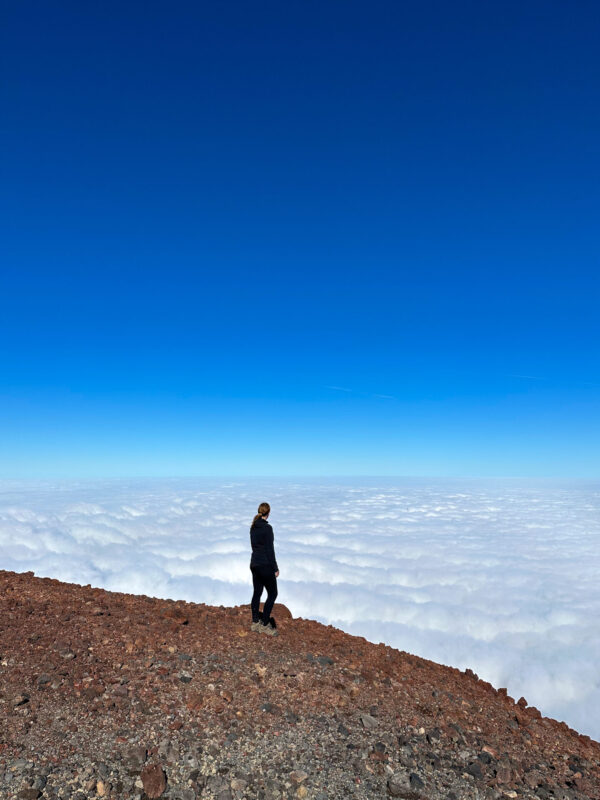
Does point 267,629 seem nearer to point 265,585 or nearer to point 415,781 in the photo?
point 265,585

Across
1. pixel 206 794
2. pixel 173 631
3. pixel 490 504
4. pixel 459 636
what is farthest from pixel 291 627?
pixel 490 504

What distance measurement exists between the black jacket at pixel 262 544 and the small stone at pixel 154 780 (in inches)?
183

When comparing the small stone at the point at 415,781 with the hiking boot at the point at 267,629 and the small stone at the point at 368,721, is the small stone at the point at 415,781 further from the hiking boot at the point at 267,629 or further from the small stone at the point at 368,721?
the hiking boot at the point at 267,629

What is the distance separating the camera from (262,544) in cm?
944

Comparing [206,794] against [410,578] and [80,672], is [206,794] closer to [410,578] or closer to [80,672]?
[80,672]

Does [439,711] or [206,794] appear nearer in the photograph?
[206,794]

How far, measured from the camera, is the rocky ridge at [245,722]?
4.92 m

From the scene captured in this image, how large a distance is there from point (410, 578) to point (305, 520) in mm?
51889

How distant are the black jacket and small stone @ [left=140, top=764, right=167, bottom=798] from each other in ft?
15.3

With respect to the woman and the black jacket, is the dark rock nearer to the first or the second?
the woman

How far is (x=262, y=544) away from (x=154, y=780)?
4872mm

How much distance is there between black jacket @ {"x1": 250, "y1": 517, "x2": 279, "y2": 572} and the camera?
9438mm

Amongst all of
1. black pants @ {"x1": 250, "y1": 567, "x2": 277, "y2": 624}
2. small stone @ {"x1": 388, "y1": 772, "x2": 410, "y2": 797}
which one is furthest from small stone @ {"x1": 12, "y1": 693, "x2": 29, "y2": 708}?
small stone @ {"x1": 388, "y1": 772, "x2": 410, "y2": 797}

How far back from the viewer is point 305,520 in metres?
127
